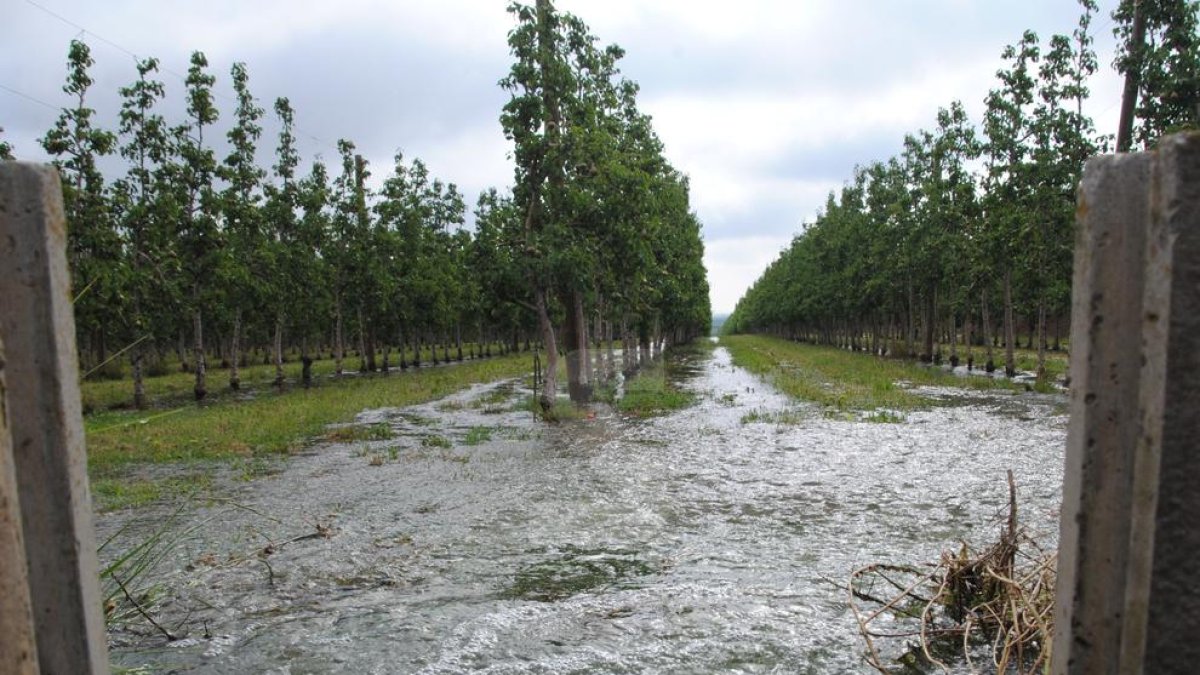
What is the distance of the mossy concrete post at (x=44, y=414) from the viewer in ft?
7.20

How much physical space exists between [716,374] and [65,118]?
2768 cm

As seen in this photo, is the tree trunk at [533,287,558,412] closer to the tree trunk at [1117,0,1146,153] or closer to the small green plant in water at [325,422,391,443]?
the small green plant in water at [325,422,391,443]

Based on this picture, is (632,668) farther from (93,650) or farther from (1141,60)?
(1141,60)

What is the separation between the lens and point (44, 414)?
7.32ft

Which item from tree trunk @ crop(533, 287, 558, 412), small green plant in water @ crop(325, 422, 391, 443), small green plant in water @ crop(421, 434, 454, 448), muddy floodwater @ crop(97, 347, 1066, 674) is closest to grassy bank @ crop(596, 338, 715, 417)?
tree trunk @ crop(533, 287, 558, 412)

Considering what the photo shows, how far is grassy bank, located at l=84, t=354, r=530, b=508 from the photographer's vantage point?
1245 centimetres

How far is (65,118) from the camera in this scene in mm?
20812

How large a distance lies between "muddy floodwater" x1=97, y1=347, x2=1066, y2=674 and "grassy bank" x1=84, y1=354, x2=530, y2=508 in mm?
1387

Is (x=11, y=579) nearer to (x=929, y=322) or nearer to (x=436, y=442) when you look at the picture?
(x=436, y=442)

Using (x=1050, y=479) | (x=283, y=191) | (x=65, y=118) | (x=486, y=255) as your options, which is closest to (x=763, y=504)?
(x=1050, y=479)

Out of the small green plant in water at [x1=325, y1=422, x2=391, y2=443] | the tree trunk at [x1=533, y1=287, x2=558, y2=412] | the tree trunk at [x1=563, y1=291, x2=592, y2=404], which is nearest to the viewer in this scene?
the small green plant in water at [x1=325, y1=422, x2=391, y2=443]

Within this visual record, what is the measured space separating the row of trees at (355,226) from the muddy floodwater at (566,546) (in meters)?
5.08

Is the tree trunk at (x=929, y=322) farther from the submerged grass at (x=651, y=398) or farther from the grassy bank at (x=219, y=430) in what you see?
the grassy bank at (x=219, y=430)

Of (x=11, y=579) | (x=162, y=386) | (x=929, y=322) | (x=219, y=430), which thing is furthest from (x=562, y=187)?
(x=929, y=322)
